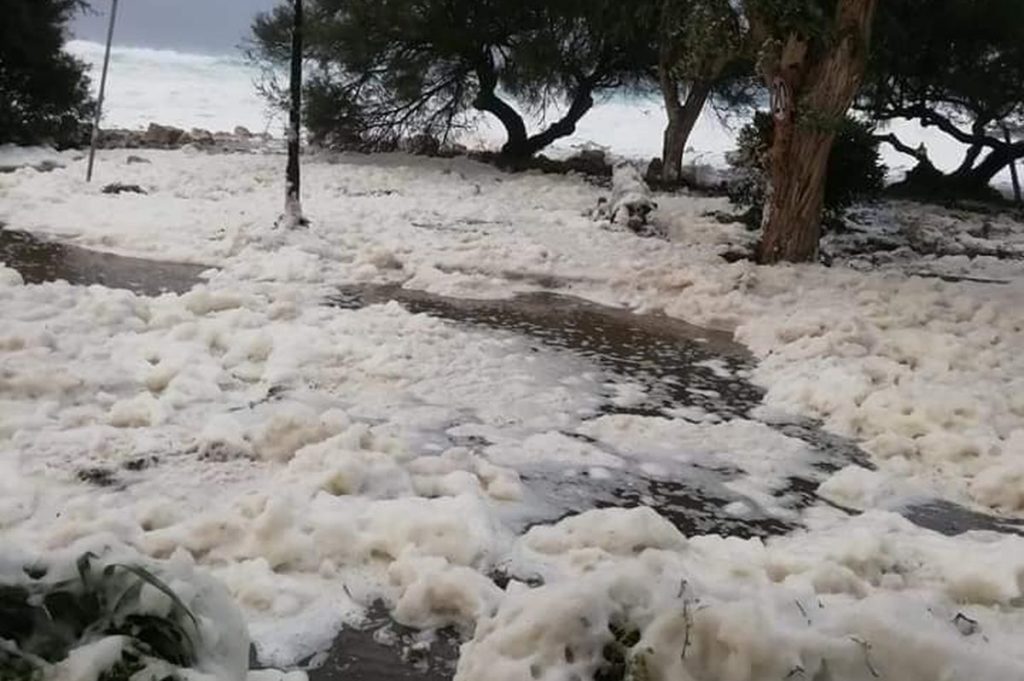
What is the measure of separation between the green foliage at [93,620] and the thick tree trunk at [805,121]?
20.6 ft

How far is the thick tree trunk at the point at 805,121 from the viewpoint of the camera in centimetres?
724

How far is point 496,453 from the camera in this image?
12.8 feet

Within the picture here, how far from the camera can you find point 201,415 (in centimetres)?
404

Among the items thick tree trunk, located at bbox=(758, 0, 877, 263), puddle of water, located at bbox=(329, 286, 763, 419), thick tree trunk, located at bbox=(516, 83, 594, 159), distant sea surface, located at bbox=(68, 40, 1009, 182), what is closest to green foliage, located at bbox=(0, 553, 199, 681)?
puddle of water, located at bbox=(329, 286, 763, 419)

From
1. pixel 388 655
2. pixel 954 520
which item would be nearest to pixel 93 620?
pixel 388 655

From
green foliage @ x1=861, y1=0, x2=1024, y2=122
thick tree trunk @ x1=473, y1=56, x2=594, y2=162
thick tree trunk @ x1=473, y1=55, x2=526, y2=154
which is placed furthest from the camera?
thick tree trunk @ x1=473, y1=56, x2=594, y2=162

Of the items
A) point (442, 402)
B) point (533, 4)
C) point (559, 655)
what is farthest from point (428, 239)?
point (533, 4)

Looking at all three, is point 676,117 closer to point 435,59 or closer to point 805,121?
point 435,59

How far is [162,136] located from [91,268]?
32.9 ft

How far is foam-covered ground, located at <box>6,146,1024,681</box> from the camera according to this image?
237cm

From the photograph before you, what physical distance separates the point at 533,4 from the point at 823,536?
12673 mm

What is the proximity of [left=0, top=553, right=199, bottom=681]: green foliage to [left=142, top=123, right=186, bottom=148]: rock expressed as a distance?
14397 millimetres

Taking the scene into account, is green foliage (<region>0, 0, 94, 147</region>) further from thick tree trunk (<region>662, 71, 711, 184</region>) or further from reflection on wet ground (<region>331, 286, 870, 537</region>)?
reflection on wet ground (<region>331, 286, 870, 537</region>)

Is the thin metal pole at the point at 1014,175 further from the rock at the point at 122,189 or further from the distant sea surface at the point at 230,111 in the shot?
the rock at the point at 122,189
